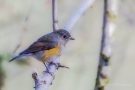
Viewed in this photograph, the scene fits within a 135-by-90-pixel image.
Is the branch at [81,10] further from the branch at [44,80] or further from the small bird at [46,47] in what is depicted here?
the small bird at [46,47]

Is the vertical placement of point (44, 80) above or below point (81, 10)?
below

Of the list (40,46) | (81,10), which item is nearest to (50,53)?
(40,46)

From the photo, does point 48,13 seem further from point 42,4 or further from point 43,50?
point 43,50

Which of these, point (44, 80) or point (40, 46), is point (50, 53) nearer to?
point (40, 46)

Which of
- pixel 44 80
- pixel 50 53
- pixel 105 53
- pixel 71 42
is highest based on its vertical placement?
pixel 105 53

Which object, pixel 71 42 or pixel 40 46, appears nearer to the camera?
pixel 40 46

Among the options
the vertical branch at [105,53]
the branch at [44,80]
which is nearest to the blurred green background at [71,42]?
the branch at [44,80]

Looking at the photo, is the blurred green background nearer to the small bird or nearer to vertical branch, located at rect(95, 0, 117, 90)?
the small bird
